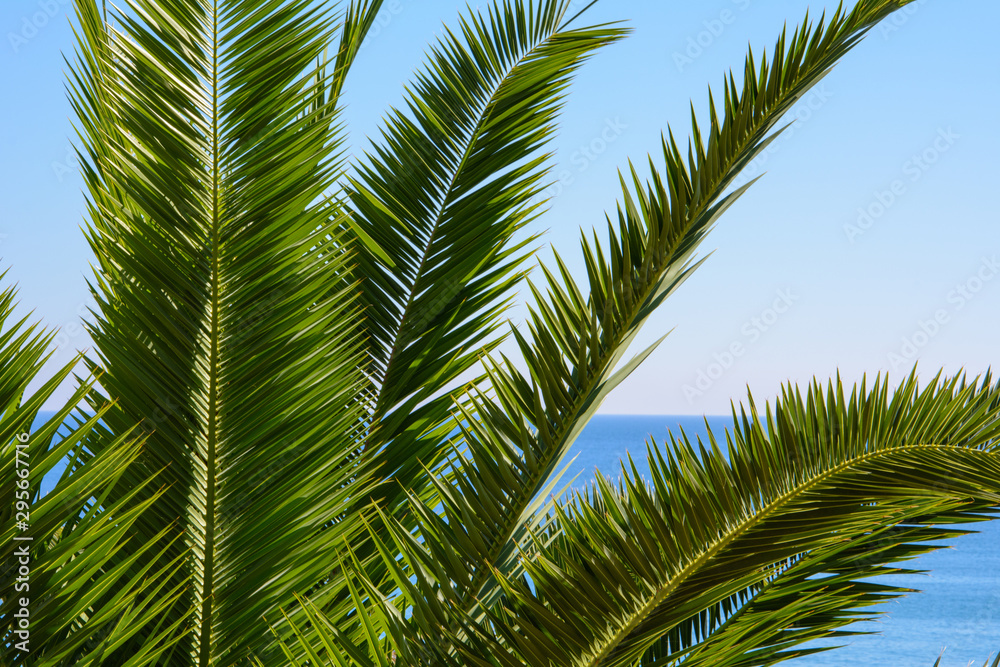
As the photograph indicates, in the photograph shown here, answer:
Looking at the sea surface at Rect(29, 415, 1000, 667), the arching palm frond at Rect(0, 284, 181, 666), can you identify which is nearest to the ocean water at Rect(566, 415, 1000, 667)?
the sea surface at Rect(29, 415, 1000, 667)

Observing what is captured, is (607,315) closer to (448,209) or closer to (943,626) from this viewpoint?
(448,209)

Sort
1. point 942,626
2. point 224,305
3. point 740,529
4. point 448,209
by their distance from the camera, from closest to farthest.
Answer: point 740,529 → point 224,305 → point 448,209 → point 942,626

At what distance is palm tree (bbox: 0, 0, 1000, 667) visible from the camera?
171cm

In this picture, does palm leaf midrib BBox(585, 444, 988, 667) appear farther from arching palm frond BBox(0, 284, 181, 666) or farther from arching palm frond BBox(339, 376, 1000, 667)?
arching palm frond BBox(0, 284, 181, 666)

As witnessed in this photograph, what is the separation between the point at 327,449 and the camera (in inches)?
88.1

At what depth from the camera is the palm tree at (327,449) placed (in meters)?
1.71

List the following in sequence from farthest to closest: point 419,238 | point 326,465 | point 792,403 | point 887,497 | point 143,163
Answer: point 419,238, point 326,465, point 143,163, point 792,403, point 887,497

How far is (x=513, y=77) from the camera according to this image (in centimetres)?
317

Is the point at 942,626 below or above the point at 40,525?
below

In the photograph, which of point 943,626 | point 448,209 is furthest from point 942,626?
point 448,209

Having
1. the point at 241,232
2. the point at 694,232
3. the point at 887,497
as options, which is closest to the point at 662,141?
the point at 694,232

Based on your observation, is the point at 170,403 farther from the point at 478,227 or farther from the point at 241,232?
the point at 478,227

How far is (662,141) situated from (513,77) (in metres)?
1.41

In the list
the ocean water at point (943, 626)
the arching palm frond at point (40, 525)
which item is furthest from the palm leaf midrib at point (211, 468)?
the ocean water at point (943, 626)
